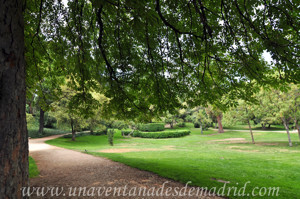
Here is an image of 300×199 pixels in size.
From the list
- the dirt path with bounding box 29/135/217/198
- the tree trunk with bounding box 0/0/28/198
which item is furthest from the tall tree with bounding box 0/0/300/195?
the dirt path with bounding box 29/135/217/198

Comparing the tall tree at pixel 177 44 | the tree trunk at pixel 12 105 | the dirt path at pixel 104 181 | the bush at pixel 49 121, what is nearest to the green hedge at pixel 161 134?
the bush at pixel 49 121

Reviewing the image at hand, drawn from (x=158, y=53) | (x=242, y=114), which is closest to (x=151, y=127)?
(x=242, y=114)

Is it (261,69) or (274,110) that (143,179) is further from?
(274,110)

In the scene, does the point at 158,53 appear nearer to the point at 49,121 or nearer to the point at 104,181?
the point at 104,181

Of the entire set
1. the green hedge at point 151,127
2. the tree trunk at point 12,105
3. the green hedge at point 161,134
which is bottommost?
the green hedge at point 161,134

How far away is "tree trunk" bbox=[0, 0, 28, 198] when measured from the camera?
2.31 metres

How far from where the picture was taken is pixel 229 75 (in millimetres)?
6246

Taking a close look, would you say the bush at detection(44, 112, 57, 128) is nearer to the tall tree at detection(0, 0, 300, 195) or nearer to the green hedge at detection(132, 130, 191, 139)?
the green hedge at detection(132, 130, 191, 139)

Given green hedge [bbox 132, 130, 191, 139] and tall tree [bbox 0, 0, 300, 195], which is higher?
tall tree [bbox 0, 0, 300, 195]

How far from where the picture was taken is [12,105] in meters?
2.49

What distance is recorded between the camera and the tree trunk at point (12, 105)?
231 cm

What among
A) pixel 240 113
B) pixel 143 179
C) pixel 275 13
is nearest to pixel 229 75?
pixel 275 13

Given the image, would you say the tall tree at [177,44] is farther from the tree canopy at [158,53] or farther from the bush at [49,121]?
the bush at [49,121]

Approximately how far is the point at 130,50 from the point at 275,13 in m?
4.29
